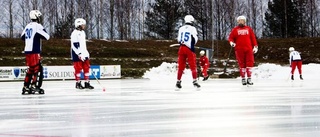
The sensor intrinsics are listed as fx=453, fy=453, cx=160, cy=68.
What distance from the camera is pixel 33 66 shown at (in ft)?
31.6

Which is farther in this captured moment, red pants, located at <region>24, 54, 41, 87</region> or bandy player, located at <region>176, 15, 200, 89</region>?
bandy player, located at <region>176, 15, 200, 89</region>

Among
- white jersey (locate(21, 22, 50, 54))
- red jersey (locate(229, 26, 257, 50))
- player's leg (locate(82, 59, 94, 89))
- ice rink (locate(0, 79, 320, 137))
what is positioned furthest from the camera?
red jersey (locate(229, 26, 257, 50))

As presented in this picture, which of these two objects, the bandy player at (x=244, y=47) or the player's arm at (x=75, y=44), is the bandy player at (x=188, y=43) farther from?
the player's arm at (x=75, y=44)

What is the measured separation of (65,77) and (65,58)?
15569mm

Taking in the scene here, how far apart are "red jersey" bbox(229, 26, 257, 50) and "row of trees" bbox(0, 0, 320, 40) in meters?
55.5

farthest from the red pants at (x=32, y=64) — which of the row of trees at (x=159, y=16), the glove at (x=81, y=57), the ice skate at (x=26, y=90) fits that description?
the row of trees at (x=159, y=16)

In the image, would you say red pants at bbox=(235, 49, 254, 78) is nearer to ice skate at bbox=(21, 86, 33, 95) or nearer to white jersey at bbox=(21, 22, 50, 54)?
white jersey at bbox=(21, 22, 50, 54)

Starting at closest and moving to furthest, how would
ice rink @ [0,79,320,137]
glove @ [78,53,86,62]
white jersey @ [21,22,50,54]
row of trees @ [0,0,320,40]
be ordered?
1. ice rink @ [0,79,320,137]
2. white jersey @ [21,22,50,54]
3. glove @ [78,53,86,62]
4. row of trees @ [0,0,320,40]

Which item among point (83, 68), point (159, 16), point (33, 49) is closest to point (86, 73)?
point (83, 68)

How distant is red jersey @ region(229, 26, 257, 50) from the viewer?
12.5 metres

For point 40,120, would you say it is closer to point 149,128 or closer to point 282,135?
point 149,128

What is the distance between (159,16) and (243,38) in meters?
56.8

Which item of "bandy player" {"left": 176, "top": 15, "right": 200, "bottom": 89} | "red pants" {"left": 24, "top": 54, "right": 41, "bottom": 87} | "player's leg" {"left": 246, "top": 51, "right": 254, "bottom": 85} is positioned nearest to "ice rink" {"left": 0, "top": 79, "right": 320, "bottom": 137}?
"red pants" {"left": 24, "top": 54, "right": 41, "bottom": 87}

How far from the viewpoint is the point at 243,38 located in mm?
12602
